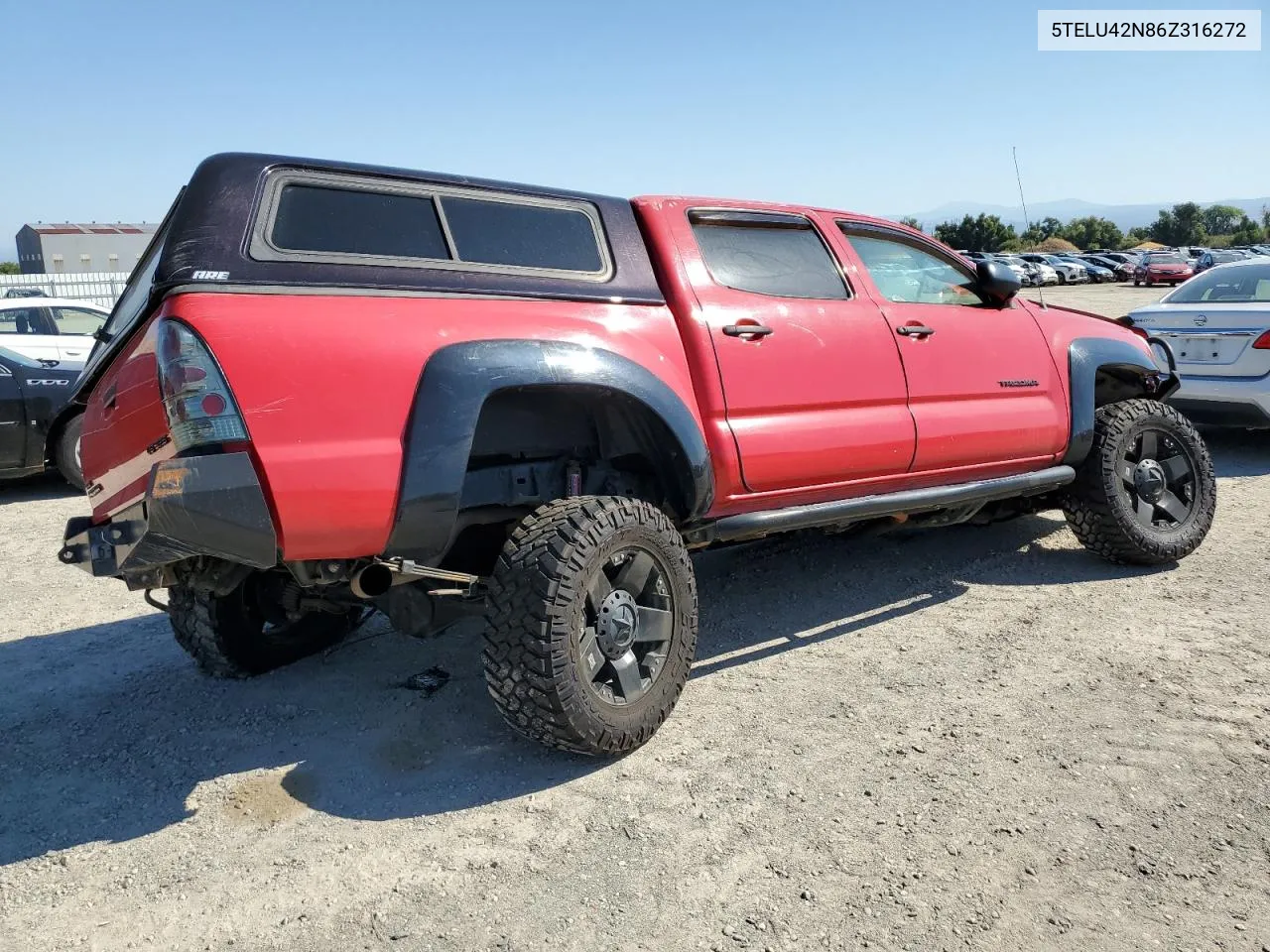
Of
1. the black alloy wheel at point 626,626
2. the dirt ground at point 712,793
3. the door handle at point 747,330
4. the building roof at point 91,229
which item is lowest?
the dirt ground at point 712,793

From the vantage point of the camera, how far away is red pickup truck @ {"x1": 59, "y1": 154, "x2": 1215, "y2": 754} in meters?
2.74

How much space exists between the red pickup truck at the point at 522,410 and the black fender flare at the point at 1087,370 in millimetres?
199

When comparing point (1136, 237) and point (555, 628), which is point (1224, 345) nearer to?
point (555, 628)

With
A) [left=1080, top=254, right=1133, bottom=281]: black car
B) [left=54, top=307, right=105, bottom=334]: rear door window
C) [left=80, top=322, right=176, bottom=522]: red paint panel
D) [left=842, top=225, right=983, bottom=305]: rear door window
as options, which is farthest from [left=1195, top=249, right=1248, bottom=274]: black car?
[left=80, top=322, right=176, bottom=522]: red paint panel

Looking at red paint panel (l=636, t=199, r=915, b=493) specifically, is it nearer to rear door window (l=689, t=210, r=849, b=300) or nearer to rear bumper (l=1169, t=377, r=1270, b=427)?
rear door window (l=689, t=210, r=849, b=300)

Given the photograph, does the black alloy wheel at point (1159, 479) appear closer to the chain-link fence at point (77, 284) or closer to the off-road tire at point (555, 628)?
the off-road tire at point (555, 628)

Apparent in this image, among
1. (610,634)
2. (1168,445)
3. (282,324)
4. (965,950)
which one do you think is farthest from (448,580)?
(1168,445)

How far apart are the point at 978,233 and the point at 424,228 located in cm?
6439

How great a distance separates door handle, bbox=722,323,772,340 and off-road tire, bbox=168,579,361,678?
2.14 meters

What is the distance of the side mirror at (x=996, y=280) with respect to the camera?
4656 millimetres

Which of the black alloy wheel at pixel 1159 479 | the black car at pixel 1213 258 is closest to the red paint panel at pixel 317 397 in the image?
the black alloy wheel at pixel 1159 479

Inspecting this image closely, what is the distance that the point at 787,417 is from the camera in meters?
3.89

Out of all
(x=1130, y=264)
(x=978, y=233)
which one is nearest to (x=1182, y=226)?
(x=978, y=233)

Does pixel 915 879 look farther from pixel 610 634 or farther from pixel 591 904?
pixel 610 634
